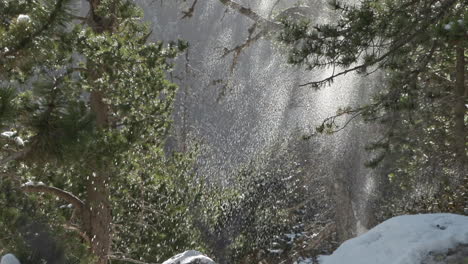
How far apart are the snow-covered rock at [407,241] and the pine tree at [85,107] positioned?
165 cm

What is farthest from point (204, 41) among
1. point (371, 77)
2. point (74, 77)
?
point (74, 77)

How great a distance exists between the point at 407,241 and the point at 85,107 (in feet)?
7.81

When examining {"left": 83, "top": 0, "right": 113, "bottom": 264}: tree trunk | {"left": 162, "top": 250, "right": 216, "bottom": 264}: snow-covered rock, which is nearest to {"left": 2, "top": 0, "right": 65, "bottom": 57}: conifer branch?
{"left": 162, "top": 250, "right": 216, "bottom": 264}: snow-covered rock

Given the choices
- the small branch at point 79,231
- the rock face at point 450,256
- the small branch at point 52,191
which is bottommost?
the rock face at point 450,256

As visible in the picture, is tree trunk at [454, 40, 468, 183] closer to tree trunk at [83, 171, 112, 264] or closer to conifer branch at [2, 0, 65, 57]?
tree trunk at [83, 171, 112, 264]

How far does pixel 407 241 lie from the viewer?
9.03 feet

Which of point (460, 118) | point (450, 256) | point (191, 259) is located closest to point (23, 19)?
point (191, 259)

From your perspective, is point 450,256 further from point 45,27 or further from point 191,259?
point 45,27

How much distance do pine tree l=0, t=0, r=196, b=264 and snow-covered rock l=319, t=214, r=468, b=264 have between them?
65.1 inches

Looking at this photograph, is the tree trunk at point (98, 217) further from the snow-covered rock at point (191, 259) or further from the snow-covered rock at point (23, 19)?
the snow-covered rock at point (23, 19)

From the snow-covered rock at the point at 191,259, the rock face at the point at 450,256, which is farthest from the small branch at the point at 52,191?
the rock face at the point at 450,256

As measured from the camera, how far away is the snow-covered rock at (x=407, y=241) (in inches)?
104

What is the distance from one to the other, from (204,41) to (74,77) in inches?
1523

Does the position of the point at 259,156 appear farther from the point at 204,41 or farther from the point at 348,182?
the point at 204,41
